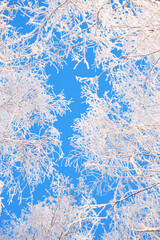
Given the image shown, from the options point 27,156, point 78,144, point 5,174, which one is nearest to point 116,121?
point 78,144

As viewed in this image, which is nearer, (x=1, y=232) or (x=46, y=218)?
(x=46, y=218)

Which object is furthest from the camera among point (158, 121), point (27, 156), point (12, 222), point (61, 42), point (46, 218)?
point (12, 222)

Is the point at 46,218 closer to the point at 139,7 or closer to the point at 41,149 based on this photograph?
the point at 41,149

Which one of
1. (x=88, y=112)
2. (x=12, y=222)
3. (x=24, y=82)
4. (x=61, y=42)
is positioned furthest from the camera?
(x=12, y=222)

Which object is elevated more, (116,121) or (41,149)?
(116,121)

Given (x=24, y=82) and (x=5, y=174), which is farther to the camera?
(x=24, y=82)

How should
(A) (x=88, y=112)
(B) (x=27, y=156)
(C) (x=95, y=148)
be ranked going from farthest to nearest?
(A) (x=88, y=112) → (C) (x=95, y=148) → (B) (x=27, y=156)

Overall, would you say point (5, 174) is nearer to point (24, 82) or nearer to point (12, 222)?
point (24, 82)

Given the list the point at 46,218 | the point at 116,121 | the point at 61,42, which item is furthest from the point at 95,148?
the point at 46,218

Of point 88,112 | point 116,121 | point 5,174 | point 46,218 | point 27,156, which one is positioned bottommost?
point 5,174
